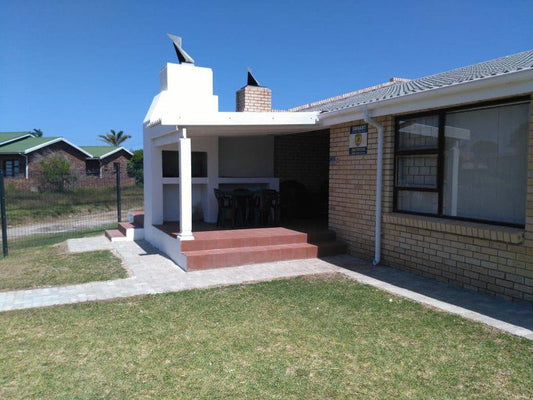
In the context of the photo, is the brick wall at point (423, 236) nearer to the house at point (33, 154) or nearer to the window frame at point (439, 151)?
the window frame at point (439, 151)

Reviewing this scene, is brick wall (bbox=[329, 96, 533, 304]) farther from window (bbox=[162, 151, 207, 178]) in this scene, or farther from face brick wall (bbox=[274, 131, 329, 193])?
window (bbox=[162, 151, 207, 178])

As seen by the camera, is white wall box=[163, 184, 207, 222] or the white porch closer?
the white porch

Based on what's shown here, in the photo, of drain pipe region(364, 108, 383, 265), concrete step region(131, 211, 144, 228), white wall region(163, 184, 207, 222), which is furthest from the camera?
concrete step region(131, 211, 144, 228)

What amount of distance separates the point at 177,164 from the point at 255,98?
3504mm

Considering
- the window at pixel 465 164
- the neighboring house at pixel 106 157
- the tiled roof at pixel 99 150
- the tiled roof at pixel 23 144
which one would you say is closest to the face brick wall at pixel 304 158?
the window at pixel 465 164

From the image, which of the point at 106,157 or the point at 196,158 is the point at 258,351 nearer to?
the point at 196,158

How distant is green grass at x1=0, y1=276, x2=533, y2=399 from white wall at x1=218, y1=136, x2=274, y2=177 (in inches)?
250

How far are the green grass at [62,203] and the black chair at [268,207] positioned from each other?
630 centimetres

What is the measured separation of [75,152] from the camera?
40.9 m

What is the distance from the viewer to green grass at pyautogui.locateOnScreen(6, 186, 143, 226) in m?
15.2

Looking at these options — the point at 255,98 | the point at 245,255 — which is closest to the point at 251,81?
the point at 255,98

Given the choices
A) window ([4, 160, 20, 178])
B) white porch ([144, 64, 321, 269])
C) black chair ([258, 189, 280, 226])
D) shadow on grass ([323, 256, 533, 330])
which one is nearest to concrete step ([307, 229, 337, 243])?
shadow on grass ([323, 256, 533, 330])

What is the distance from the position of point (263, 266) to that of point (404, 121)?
357cm

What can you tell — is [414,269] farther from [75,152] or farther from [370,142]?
[75,152]
